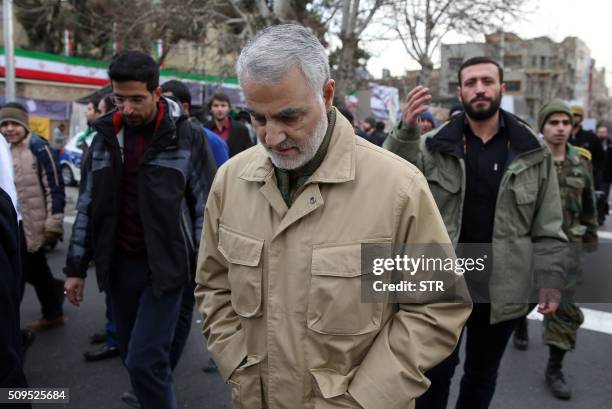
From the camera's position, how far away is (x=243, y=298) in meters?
1.68

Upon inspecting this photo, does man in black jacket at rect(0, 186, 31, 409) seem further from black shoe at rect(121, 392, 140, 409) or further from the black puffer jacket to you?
black shoe at rect(121, 392, 140, 409)

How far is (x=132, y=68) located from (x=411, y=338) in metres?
1.94

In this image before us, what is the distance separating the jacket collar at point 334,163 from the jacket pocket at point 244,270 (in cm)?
20

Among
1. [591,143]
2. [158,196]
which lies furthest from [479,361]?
[591,143]

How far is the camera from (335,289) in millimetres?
1522

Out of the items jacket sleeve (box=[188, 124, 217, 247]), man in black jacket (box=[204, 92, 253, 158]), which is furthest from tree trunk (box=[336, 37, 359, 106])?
jacket sleeve (box=[188, 124, 217, 247])

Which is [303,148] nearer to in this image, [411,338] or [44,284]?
[411,338]

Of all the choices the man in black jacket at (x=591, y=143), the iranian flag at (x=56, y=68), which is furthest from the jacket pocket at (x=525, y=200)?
the iranian flag at (x=56, y=68)

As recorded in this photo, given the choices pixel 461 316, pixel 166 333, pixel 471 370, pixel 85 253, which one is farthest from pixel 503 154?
pixel 85 253

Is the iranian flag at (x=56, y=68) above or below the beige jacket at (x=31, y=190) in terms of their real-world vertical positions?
above

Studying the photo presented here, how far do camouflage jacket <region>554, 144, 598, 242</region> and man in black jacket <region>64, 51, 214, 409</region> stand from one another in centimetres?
265

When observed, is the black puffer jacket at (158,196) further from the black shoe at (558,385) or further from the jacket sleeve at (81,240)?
the black shoe at (558,385)

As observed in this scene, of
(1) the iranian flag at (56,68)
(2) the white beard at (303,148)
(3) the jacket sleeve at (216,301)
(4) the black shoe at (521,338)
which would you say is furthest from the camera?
(1) the iranian flag at (56,68)

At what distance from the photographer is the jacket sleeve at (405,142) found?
2.56 metres
